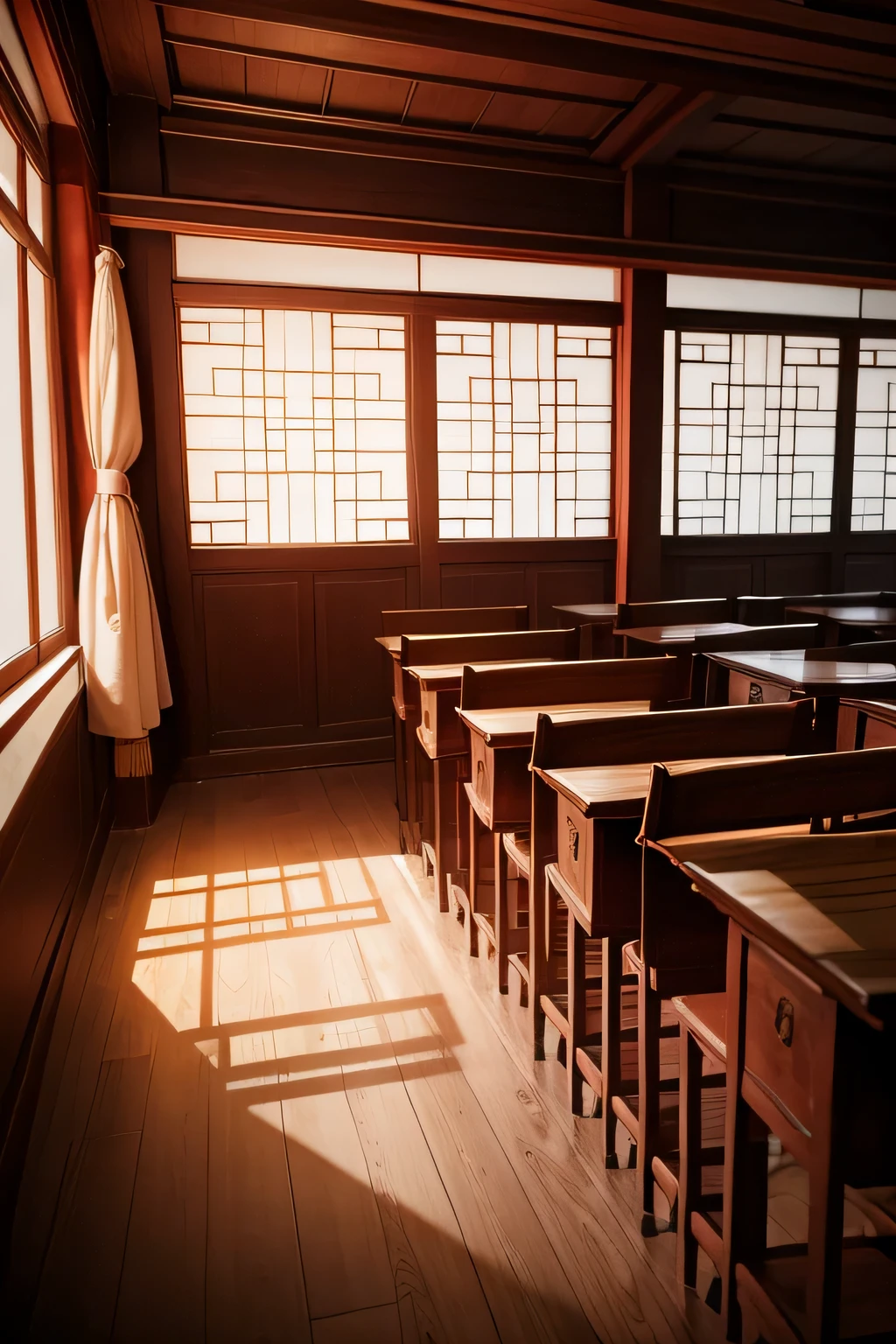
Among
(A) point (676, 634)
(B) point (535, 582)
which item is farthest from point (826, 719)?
(B) point (535, 582)

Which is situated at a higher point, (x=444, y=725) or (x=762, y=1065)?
(x=444, y=725)

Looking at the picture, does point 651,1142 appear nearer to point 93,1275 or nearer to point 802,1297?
point 802,1297

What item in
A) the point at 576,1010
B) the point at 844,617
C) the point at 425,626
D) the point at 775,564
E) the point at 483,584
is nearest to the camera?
the point at 576,1010

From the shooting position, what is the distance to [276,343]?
4211mm

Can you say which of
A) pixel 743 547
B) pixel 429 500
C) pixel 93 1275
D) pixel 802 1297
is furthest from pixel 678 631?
pixel 93 1275

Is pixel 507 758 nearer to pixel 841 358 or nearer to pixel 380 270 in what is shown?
pixel 380 270

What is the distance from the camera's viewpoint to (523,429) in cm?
473

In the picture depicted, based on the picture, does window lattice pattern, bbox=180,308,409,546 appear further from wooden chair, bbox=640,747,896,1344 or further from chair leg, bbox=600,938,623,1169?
wooden chair, bbox=640,747,896,1344

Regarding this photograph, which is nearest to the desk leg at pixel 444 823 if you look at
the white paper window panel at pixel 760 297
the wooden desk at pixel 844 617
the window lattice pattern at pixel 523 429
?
the wooden desk at pixel 844 617

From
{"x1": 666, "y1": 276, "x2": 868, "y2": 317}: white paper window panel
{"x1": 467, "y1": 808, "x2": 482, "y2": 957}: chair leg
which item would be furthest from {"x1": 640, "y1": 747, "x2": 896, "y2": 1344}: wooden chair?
{"x1": 666, "y1": 276, "x2": 868, "y2": 317}: white paper window panel

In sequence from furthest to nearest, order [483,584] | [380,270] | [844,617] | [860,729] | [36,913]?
[483,584] < [380,270] < [844,617] < [860,729] < [36,913]

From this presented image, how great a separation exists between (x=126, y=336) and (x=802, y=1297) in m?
3.56

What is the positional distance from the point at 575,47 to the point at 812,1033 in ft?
11.2

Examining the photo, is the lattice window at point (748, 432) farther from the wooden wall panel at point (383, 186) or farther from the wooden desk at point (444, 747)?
the wooden desk at point (444, 747)
